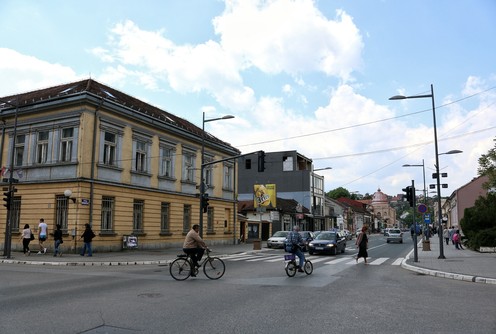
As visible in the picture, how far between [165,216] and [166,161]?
12.9ft

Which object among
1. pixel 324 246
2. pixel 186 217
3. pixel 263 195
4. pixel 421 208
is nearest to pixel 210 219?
pixel 186 217

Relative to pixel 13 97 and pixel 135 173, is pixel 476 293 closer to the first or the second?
pixel 135 173

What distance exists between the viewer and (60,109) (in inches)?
976

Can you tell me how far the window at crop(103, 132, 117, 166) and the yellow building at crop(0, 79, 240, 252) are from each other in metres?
0.06

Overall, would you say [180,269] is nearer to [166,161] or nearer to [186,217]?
[166,161]

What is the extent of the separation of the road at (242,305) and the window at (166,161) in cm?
1682

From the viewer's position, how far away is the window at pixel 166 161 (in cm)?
3007

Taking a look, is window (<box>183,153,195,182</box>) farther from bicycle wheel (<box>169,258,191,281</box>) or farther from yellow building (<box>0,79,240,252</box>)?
bicycle wheel (<box>169,258,191,281</box>)

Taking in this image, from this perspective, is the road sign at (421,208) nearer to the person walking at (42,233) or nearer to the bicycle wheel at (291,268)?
the bicycle wheel at (291,268)

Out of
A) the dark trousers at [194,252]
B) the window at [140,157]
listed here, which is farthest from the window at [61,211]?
the dark trousers at [194,252]

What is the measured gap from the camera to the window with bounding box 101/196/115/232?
81.3 feet

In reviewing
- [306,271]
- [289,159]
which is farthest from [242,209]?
[306,271]

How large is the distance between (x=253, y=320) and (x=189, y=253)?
6.25m

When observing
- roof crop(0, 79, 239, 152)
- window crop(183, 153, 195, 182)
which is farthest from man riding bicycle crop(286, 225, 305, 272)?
window crop(183, 153, 195, 182)
